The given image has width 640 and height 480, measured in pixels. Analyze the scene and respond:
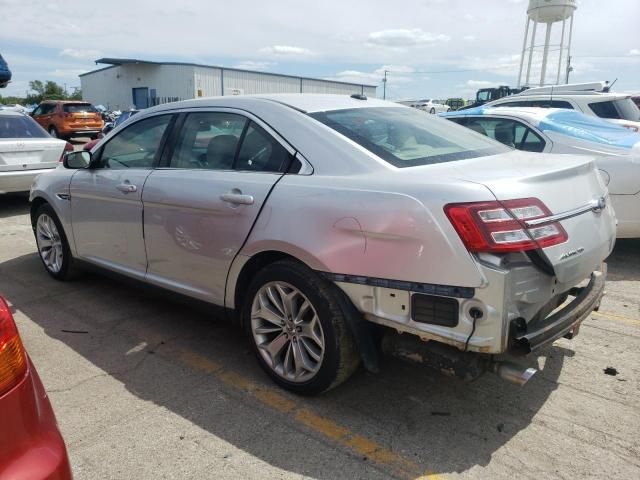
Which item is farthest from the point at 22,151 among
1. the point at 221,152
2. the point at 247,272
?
the point at 247,272

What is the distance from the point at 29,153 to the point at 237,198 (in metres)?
6.58

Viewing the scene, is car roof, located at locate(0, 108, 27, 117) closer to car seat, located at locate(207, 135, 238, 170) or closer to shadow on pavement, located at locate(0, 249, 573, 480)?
shadow on pavement, located at locate(0, 249, 573, 480)

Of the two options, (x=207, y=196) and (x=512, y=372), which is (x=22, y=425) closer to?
(x=207, y=196)

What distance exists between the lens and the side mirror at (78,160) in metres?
4.30

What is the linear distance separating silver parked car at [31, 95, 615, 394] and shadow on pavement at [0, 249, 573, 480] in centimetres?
27

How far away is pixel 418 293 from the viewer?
2.37 m

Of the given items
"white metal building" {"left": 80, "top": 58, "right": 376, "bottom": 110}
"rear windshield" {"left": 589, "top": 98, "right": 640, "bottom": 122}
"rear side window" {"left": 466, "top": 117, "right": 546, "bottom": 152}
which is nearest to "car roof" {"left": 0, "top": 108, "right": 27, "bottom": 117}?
"rear side window" {"left": 466, "top": 117, "right": 546, "bottom": 152}

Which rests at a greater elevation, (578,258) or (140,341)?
(578,258)

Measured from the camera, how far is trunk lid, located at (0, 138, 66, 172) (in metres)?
7.88

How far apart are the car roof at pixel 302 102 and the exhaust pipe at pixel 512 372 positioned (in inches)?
67.5

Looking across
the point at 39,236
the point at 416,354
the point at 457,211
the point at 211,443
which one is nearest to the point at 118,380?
the point at 211,443

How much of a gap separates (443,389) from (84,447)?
1.91m

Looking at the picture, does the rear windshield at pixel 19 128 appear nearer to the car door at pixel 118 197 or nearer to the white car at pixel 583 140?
the car door at pixel 118 197

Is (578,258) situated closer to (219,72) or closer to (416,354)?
(416,354)
